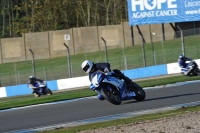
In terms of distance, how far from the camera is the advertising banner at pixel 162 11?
39719 millimetres

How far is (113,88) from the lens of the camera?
15.2 metres

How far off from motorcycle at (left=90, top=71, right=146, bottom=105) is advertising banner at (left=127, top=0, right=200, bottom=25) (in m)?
24.8

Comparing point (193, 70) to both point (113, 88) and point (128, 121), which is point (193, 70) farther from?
point (128, 121)

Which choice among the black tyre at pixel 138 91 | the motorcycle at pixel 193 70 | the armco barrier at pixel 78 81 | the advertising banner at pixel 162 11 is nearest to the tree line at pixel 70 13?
the advertising banner at pixel 162 11

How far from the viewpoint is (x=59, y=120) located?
44.9 feet

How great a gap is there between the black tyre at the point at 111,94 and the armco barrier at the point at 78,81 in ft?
51.8

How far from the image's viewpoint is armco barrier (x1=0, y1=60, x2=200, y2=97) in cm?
3122

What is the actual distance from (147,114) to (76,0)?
40392mm

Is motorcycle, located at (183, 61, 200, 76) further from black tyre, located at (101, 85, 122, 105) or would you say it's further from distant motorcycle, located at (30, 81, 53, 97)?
black tyre, located at (101, 85, 122, 105)

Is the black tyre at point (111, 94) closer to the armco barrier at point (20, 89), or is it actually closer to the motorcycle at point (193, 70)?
the motorcycle at point (193, 70)

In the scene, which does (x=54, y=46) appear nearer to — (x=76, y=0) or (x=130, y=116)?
(x=76, y=0)

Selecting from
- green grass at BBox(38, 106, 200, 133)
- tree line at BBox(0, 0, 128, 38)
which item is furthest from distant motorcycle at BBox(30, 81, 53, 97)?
tree line at BBox(0, 0, 128, 38)

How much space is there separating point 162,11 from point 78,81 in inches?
465

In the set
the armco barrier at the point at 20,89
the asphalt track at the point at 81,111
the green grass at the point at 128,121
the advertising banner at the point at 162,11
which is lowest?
the armco barrier at the point at 20,89
